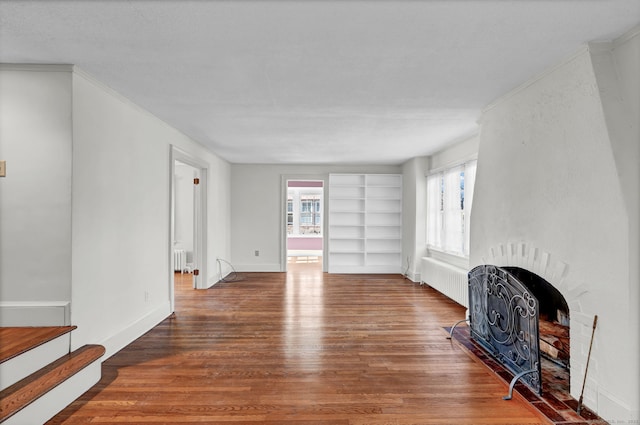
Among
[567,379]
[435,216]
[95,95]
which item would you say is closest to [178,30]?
[95,95]

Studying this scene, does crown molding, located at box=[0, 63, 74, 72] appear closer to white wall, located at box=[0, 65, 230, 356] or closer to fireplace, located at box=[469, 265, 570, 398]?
white wall, located at box=[0, 65, 230, 356]

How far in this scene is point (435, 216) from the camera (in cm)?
625

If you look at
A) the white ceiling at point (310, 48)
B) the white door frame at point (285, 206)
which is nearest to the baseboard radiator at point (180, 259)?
the white door frame at point (285, 206)

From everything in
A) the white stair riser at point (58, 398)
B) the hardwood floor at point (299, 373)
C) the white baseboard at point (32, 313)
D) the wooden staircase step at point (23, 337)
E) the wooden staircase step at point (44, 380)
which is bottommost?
the hardwood floor at point (299, 373)

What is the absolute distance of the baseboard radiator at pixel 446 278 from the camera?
15.3ft

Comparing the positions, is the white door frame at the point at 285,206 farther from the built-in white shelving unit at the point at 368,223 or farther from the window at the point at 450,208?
the window at the point at 450,208

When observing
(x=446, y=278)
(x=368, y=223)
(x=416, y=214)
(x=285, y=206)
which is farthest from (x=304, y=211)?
(x=446, y=278)

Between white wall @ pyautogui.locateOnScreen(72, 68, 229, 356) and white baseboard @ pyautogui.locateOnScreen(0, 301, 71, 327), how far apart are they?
0.35 feet

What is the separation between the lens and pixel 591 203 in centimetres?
217

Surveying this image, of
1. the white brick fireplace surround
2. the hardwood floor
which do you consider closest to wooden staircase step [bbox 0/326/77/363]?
the hardwood floor

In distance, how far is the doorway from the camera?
10.2 metres

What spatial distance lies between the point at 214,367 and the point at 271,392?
0.68 metres

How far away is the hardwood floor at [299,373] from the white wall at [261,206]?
2779 millimetres

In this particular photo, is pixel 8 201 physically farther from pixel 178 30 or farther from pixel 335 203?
pixel 335 203
